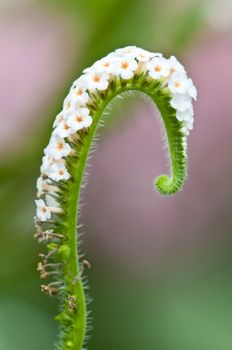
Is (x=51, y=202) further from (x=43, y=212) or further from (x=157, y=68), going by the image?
(x=157, y=68)

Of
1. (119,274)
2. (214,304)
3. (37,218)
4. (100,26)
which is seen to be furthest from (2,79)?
(37,218)

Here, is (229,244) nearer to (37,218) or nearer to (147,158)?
(147,158)

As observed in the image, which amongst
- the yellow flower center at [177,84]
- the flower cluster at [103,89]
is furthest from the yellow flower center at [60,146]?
the yellow flower center at [177,84]

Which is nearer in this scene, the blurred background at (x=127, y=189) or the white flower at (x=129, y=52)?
the white flower at (x=129, y=52)

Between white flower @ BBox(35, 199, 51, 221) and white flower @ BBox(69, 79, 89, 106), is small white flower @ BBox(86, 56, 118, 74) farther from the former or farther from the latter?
white flower @ BBox(35, 199, 51, 221)

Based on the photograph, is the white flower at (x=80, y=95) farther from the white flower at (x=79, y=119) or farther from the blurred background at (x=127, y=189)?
the blurred background at (x=127, y=189)

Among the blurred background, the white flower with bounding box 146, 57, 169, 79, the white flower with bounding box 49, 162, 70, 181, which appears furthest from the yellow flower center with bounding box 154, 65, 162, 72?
the blurred background
